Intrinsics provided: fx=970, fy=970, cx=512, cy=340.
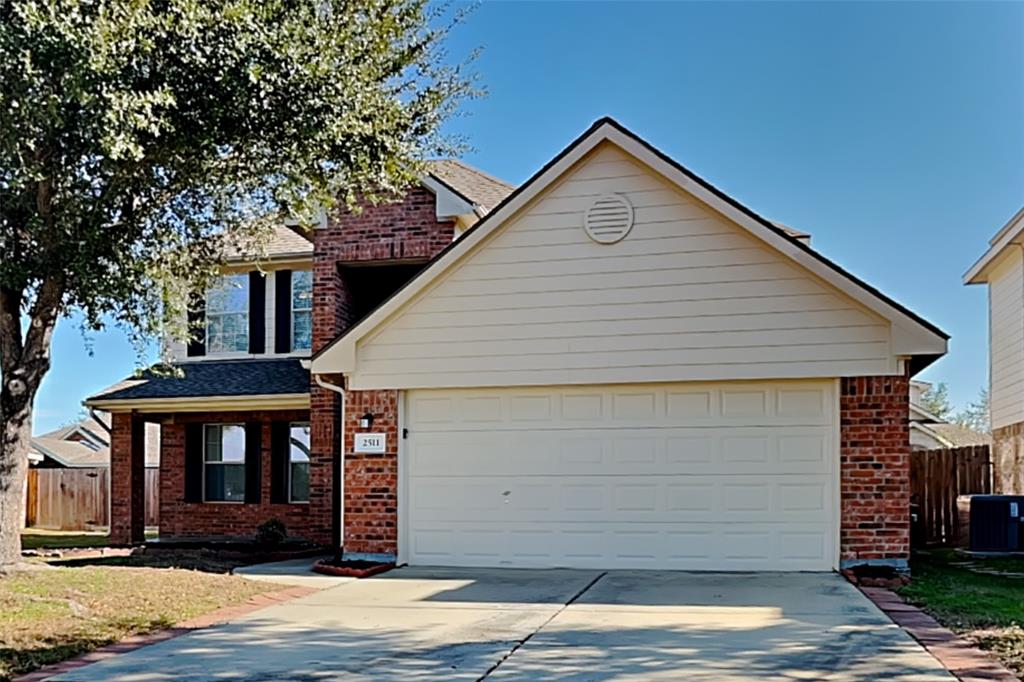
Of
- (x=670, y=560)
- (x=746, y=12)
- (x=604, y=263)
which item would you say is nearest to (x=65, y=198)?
(x=604, y=263)

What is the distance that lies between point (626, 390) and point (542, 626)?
4322mm

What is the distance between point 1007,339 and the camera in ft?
63.1

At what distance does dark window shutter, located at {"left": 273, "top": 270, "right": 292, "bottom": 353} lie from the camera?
58.5 feet

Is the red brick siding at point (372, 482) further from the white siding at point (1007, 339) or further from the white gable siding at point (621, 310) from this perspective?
the white siding at point (1007, 339)

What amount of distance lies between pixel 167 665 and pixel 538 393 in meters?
6.18

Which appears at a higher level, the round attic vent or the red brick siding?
the round attic vent

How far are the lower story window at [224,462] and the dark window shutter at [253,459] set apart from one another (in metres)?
0.16

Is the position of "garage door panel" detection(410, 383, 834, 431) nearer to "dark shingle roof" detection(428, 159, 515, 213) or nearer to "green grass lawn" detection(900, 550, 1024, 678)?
"green grass lawn" detection(900, 550, 1024, 678)

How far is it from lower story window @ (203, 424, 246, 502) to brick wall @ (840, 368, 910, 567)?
11607 mm

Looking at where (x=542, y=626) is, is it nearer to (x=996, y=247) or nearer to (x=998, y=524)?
(x=998, y=524)

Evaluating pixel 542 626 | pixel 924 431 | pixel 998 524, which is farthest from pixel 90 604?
pixel 924 431

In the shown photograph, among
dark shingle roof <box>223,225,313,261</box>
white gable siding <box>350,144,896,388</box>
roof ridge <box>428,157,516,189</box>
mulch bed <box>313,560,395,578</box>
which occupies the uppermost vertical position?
roof ridge <box>428,157,516,189</box>

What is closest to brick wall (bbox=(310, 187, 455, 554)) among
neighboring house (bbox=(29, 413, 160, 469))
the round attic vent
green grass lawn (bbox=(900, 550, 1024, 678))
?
the round attic vent

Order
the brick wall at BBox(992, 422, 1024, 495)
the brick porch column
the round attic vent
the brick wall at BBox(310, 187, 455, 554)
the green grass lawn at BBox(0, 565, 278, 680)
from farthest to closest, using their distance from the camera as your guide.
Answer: the brick porch column, the brick wall at BBox(992, 422, 1024, 495), the brick wall at BBox(310, 187, 455, 554), the round attic vent, the green grass lawn at BBox(0, 565, 278, 680)
